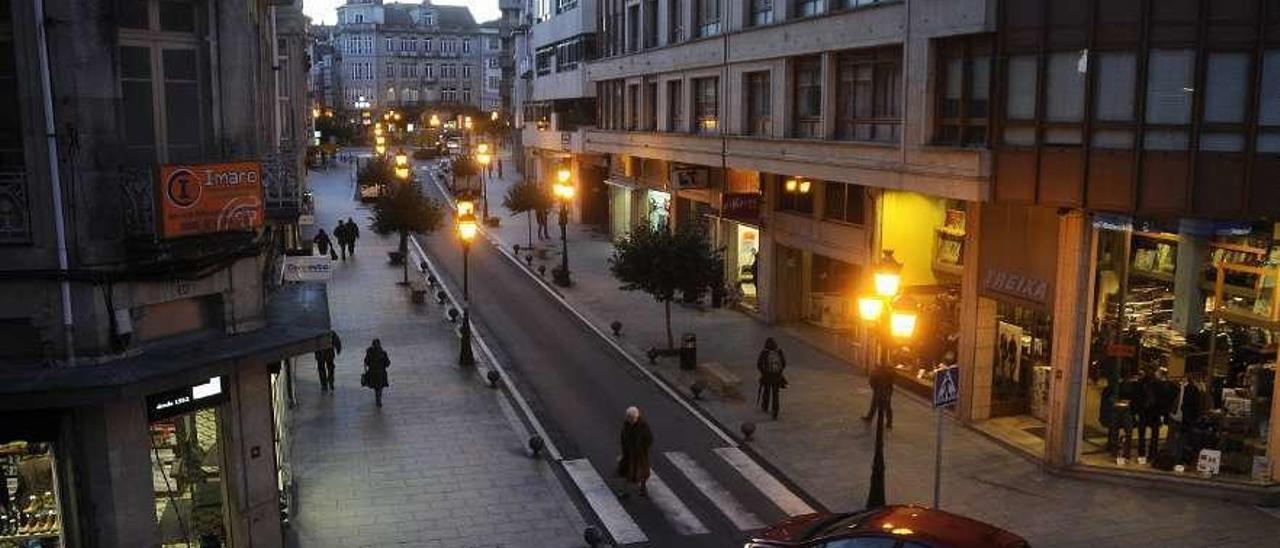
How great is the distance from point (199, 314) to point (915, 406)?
610 inches

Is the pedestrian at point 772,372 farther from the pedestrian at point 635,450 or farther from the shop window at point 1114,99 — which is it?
the shop window at point 1114,99

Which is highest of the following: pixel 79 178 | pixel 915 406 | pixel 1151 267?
pixel 79 178

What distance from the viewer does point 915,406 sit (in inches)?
911

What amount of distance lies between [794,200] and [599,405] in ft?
33.9

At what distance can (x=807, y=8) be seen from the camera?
27.8 metres

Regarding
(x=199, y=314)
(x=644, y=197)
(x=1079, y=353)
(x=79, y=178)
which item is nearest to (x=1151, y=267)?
(x=1079, y=353)

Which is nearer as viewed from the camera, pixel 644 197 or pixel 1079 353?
pixel 1079 353

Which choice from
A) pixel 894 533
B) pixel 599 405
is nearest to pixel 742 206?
pixel 599 405

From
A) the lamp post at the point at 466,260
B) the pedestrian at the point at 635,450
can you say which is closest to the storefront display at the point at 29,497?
the pedestrian at the point at 635,450

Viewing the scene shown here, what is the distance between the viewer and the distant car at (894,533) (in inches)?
434

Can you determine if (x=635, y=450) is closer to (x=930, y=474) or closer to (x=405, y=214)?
(x=930, y=474)

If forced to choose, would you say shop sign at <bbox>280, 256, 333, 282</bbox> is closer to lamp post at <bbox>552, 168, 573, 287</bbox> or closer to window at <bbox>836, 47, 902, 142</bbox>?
window at <bbox>836, 47, 902, 142</bbox>

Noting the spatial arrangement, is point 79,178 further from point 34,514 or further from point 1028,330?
point 1028,330

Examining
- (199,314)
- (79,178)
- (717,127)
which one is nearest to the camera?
(79,178)
